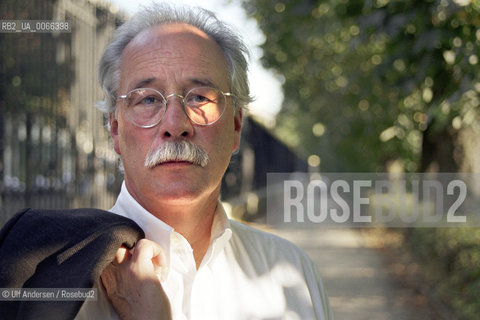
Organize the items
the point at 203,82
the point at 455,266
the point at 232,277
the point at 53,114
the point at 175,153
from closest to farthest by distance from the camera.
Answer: the point at 175,153, the point at 203,82, the point at 232,277, the point at 53,114, the point at 455,266

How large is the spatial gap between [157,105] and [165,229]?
40 cm

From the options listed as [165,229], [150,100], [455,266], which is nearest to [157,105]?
[150,100]

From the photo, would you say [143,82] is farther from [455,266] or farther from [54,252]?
[455,266]

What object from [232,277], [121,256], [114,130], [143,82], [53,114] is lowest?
[232,277]

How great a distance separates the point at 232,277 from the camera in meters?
A: 2.01

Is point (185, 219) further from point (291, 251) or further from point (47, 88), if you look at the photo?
point (47, 88)

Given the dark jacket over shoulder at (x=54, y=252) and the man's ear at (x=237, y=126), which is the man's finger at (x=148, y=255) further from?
the man's ear at (x=237, y=126)

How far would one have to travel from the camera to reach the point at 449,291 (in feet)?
24.9

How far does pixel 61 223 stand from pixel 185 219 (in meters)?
0.51

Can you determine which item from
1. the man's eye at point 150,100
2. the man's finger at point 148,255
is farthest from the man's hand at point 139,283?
the man's eye at point 150,100

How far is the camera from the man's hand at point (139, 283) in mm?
1547

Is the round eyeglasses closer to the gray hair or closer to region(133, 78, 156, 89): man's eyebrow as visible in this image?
region(133, 78, 156, 89): man's eyebrow

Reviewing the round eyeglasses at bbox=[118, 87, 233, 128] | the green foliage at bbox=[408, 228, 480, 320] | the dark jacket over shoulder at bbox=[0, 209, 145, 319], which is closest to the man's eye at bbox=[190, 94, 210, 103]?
the round eyeglasses at bbox=[118, 87, 233, 128]

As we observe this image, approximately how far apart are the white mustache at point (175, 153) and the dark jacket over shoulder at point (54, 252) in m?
0.30
